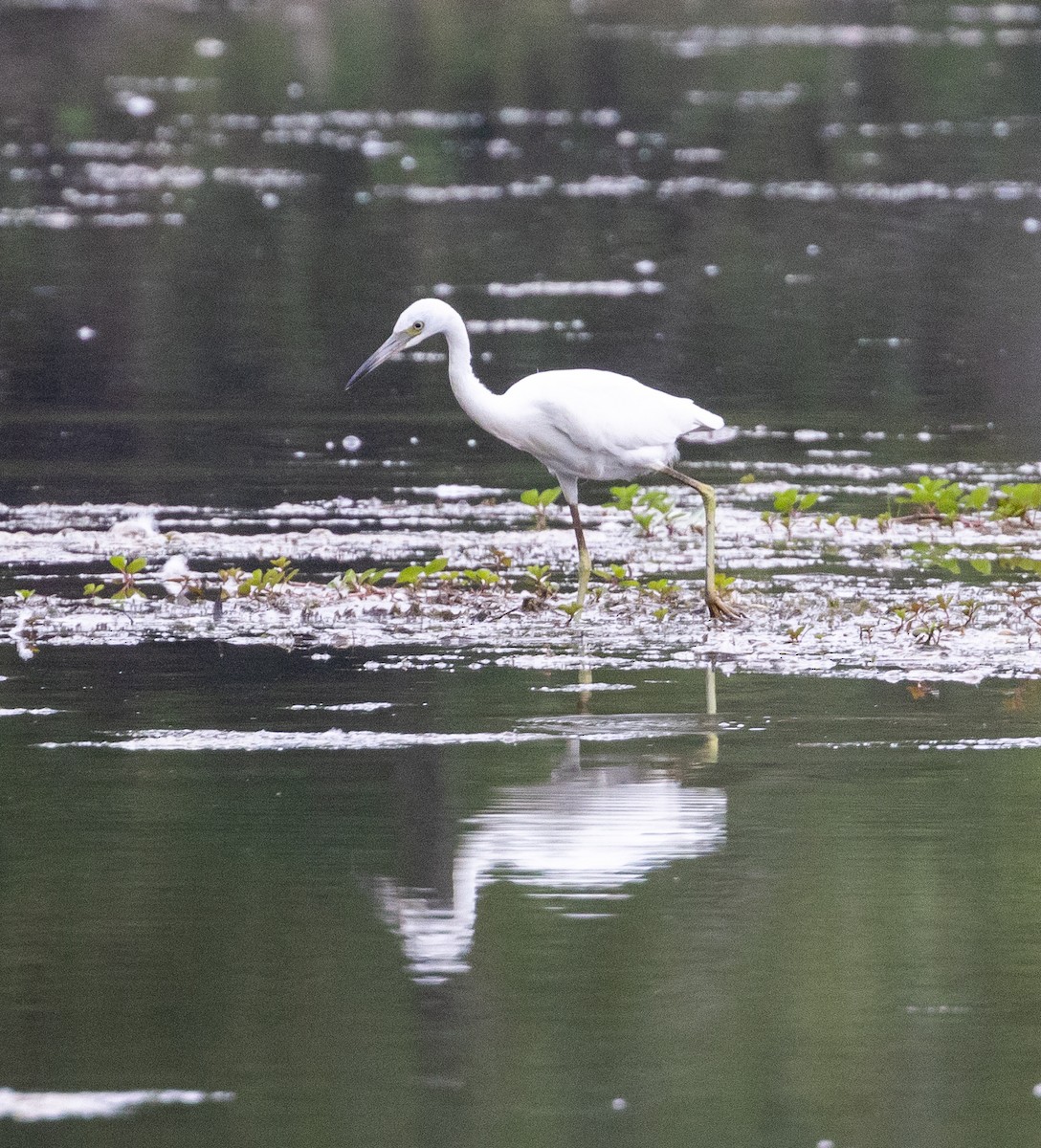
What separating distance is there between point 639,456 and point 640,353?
7587 millimetres

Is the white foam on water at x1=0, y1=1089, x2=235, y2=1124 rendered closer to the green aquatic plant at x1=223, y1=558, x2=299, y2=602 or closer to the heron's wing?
the green aquatic plant at x1=223, y1=558, x2=299, y2=602

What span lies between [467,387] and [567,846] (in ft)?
14.1

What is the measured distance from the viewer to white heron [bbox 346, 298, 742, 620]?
35.7 feet

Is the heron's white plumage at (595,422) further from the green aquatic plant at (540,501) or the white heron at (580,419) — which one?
the green aquatic plant at (540,501)

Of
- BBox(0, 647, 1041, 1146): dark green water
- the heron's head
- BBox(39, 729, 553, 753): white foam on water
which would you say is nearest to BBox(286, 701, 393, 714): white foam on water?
BBox(0, 647, 1041, 1146): dark green water

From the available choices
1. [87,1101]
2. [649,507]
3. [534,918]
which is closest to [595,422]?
[649,507]

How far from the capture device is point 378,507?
13.1 metres

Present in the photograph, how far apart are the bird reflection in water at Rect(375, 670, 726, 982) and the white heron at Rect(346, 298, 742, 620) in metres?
2.83

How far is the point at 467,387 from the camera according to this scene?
11.2m

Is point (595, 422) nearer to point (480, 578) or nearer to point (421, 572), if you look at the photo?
point (480, 578)

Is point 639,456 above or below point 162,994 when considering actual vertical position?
above

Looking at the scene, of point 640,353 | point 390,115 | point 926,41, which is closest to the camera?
point 640,353

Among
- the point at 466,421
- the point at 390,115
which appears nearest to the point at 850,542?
the point at 466,421

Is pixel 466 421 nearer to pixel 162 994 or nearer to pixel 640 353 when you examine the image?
pixel 640 353
